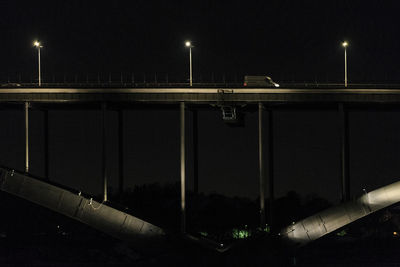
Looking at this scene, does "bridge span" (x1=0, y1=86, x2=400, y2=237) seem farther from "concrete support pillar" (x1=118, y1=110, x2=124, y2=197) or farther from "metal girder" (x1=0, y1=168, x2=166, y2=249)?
"concrete support pillar" (x1=118, y1=110, x2=124, y2=197)

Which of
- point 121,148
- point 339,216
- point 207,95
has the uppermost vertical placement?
point 207,95

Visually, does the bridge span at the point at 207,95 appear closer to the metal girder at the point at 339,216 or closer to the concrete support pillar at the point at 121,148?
the metal girder at the point at 339,216

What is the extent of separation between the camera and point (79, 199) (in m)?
91.8

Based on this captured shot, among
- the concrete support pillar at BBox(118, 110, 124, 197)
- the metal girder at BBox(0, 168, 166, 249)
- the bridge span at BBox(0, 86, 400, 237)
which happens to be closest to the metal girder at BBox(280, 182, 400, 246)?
the bridge span at BBox(0, 86, 400, 237)

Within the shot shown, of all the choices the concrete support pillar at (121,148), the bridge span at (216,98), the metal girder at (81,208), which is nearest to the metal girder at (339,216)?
the bridge span at (216,98)

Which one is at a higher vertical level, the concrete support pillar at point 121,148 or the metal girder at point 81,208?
the concrete support pillar at point 121,148

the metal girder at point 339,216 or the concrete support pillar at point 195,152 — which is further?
the concrete support pillar at point 195,152

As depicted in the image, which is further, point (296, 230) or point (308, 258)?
point (308, 258)

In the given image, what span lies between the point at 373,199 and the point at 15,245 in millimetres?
43714

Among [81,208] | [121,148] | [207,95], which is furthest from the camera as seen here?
[121,148]

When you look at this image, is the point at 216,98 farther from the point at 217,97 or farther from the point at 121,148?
the point at 121,148

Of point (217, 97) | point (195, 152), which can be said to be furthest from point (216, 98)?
point (195, 152)

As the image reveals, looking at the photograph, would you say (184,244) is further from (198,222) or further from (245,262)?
(198,222)

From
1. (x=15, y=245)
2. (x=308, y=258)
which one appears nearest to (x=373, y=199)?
(x=308, y=258)
